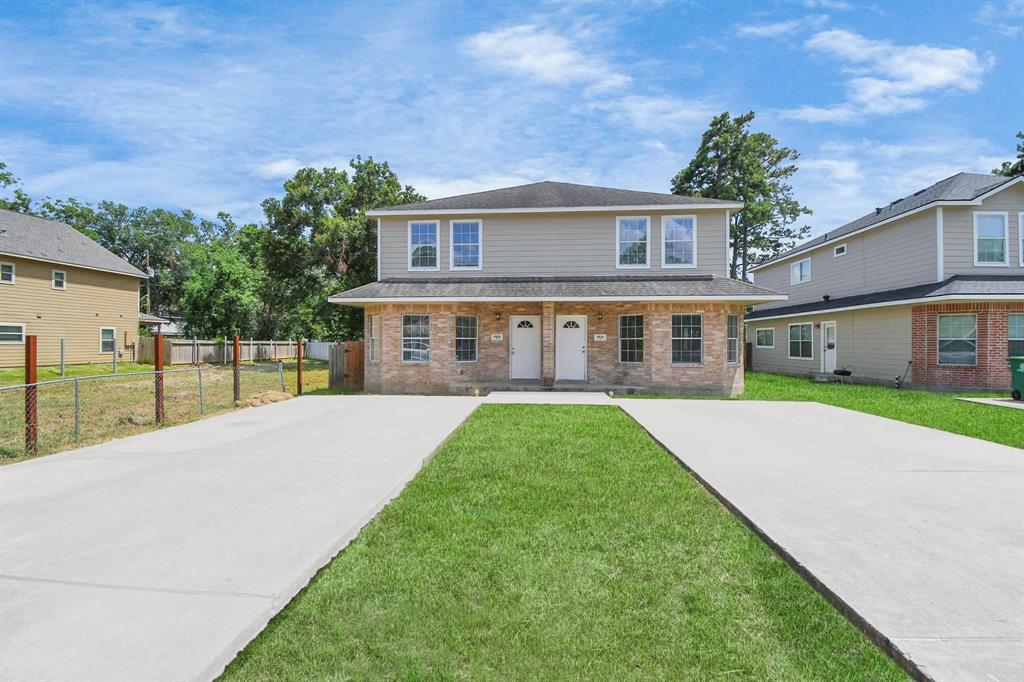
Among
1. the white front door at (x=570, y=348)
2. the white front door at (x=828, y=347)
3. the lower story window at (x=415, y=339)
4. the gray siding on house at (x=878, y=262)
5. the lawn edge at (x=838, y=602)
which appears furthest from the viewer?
the white front door at (x=828, y=347)

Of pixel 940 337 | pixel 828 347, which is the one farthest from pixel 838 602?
pixel 828 347

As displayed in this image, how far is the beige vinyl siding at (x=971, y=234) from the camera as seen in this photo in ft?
50.4

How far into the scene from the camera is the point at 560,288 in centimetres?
1440

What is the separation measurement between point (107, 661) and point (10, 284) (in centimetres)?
2791

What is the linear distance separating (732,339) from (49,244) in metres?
31.7

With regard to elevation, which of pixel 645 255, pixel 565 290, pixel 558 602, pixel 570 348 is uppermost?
pixel 645 255

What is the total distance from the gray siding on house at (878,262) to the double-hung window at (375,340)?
18.1 metres

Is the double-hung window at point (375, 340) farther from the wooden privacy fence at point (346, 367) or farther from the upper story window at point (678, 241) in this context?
the upper story window at point (678, 241)

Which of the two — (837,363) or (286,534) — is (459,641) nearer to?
(286,534)

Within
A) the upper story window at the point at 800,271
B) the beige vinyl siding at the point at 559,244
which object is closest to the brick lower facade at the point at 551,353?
the beige vinyl siding at the point at 559,244

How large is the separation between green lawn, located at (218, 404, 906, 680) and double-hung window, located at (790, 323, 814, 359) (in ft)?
65.5

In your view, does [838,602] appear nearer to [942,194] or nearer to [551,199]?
[551,199]

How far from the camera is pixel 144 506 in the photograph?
452cm

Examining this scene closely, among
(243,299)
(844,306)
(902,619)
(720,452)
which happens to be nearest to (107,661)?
(902,619)
